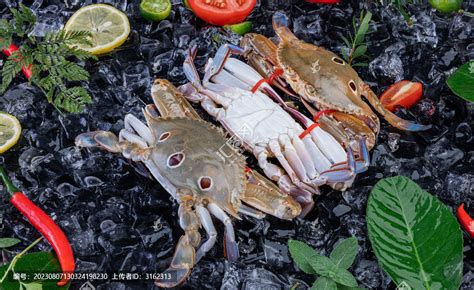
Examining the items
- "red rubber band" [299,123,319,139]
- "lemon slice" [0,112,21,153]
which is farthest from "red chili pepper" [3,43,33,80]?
"red rubber band" [299,123,319,139]

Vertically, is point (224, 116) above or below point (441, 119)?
below

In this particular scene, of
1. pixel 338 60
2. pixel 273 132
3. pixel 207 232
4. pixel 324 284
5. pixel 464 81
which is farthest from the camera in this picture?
pixel 338 60

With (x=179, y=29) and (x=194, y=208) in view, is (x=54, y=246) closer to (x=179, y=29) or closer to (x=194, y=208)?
(x=194, y=208)

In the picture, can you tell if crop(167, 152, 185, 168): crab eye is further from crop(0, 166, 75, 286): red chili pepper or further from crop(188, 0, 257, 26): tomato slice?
crop(188, 0, 257, 26): tomato slice

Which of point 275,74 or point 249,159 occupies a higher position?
point 275,74

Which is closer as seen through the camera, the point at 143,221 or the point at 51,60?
the point at 143,221

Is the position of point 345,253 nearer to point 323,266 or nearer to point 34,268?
point 323,266

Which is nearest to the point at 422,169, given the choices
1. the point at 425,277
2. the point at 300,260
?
the point at 425,277

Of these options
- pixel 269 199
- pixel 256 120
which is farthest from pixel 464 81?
pixel 269 199
